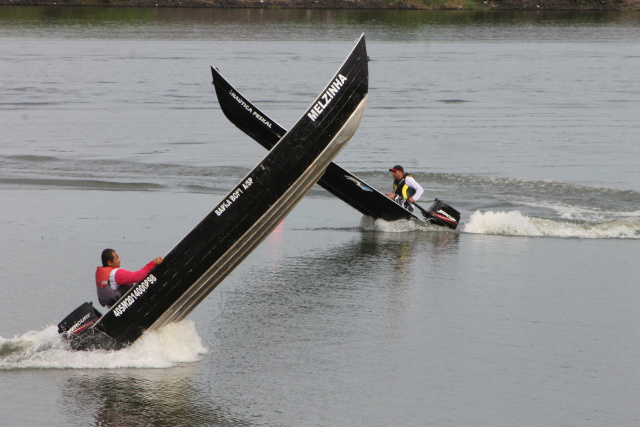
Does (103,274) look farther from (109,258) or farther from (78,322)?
(78,322)

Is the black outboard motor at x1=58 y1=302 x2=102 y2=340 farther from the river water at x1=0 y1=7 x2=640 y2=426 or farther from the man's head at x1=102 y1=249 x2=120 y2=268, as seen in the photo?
the man's head at x1=102 y1=249 x2=120 y2=268

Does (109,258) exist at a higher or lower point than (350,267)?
higher

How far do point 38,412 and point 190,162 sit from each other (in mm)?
16235

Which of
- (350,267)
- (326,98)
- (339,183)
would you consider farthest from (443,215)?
(326,98)

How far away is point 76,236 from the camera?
17.0 m

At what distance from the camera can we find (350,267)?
15.5 meters

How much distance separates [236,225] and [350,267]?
5.57 metres

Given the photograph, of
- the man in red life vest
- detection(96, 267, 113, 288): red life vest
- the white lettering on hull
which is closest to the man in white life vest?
the white lettering on hull

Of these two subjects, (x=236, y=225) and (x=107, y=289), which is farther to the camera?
(x=107, y=289)

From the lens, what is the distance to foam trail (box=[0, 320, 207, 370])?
1043cm

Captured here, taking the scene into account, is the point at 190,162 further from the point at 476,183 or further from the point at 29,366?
the point at 29,366

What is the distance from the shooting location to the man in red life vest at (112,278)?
10.4 m

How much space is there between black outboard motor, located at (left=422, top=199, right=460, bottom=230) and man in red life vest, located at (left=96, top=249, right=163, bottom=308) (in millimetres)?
8622

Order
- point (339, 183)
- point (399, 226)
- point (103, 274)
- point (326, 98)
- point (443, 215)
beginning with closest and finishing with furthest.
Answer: point (326, 98)
point (103, 274)
point (339, 183)
point (443, 215)
point (399, 226)
